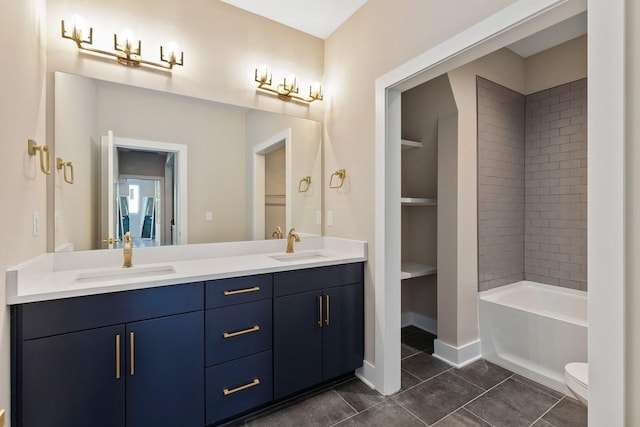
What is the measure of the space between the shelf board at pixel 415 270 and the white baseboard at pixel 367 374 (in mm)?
744

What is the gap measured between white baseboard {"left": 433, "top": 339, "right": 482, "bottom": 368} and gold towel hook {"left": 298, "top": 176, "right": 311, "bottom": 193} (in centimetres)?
178

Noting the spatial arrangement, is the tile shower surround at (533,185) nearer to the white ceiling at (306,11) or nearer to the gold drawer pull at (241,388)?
the white ceiling at (306,11)

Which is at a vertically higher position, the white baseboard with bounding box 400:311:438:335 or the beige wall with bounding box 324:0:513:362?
the beige wall with bounding box 324:0:513:362

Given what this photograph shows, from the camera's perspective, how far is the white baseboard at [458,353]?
2.47 meters

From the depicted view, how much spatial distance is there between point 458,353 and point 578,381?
42.5 inches

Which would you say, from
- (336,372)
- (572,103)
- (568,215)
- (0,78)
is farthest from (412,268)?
(0,78)

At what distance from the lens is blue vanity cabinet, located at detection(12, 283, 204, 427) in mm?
1245

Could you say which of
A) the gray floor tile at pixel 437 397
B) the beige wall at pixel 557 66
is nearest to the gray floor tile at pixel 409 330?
the gray floor tile at pixel 437 397

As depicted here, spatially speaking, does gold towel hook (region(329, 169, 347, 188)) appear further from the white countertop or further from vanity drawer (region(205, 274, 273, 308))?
vanity drawer (region(205, 274, 273, 308))

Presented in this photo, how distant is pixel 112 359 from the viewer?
1.39 meters

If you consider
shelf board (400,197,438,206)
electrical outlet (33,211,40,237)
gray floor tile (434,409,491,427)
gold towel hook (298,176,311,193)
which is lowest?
gray floor tile (434,409,491,427)

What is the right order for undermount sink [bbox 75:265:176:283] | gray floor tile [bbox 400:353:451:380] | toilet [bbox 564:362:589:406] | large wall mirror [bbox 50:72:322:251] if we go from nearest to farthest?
toilet [bbox 564:362:589:406], undermount sink [bbox 75:265:176:283], large wall mirror [bbox 50:72:322:251], gray floor tile [bbox 400:353:451:380]

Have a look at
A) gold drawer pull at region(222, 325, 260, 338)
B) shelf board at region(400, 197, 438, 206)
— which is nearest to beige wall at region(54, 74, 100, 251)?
gold drawer pull at region(222, 325, 260, 338)
